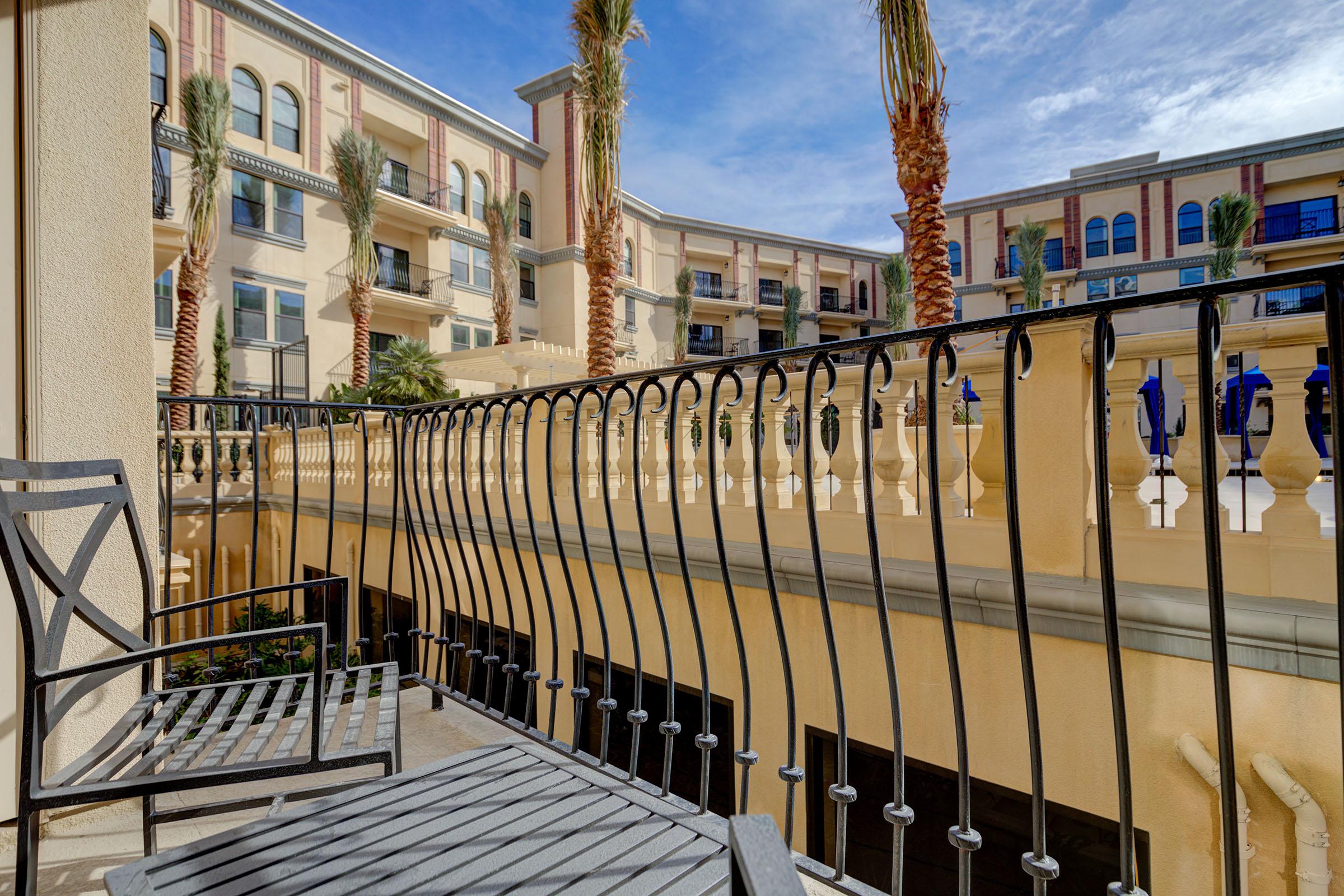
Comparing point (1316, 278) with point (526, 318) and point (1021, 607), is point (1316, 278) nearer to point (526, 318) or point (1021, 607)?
point (1021, 607)

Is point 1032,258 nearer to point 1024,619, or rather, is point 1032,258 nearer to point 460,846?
point 1024,619

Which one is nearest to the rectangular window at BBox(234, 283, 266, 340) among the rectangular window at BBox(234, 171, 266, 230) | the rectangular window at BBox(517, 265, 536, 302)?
the rectangular window at BBox(234, 171, 266, 230)

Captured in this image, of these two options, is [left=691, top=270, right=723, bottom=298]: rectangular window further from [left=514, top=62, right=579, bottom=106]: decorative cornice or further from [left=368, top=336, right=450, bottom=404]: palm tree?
[left=368, top=336, right=450, bottom=404]: palm tree

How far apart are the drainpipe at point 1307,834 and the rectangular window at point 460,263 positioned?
23.1 metres

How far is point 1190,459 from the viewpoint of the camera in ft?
8.85

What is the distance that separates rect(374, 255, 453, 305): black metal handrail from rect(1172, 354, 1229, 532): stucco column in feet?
68.7

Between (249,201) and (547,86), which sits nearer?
(249,201)

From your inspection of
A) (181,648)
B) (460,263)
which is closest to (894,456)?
(181,648)

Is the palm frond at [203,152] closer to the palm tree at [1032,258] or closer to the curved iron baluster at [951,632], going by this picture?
the curved iron baluster at [951,632]

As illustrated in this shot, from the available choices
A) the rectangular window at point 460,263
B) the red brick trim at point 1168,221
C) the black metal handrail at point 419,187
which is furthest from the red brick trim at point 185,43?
the red brick trim at point 1168,221

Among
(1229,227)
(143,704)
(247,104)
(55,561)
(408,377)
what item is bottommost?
(143,704)

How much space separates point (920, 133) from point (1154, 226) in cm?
2456

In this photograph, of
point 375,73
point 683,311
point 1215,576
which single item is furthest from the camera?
point 683,311

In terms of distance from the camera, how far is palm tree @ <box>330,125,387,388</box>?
17281 millimetres
